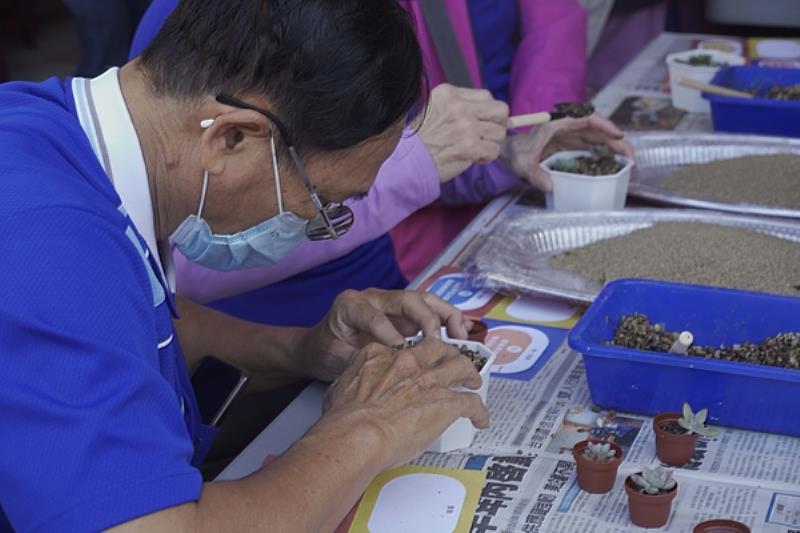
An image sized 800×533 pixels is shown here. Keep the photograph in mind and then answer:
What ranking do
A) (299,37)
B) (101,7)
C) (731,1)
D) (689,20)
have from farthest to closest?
(689,20) < (731,1) < (101,7) < (299,37)

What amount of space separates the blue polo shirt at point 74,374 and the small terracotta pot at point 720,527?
584mm

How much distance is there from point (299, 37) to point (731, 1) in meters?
3.62

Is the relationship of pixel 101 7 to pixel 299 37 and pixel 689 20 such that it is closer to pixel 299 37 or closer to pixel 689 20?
pixel 689 20

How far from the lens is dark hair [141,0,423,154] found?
126cm

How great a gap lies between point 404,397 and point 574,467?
0.25 m

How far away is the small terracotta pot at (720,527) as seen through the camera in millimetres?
1274

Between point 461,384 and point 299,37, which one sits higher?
point 299,37

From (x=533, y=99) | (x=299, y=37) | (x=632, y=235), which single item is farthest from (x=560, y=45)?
(x=299, y=37)

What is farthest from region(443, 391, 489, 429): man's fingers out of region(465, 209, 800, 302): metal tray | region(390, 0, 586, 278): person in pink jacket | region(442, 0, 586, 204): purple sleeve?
region(442, 0, 586, 204): purple sleeve

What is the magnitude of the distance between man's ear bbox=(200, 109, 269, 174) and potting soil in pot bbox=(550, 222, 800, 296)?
866 mm

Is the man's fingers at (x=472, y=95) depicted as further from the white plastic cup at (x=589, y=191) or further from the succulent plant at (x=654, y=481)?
the succulent plant at (x=654, y=481)

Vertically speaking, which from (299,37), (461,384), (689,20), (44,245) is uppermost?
(299,37)

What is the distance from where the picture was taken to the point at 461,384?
5.01 ft

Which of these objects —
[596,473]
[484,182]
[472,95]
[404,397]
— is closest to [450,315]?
[404,397]
